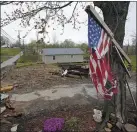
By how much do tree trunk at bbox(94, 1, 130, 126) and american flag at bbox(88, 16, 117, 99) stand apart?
2.47 m

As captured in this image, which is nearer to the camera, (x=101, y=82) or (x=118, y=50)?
(x=101, y=82)

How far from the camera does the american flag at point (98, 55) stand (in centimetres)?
388

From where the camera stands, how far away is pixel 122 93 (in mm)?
6867

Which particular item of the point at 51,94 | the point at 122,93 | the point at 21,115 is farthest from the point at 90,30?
the point at 51,94

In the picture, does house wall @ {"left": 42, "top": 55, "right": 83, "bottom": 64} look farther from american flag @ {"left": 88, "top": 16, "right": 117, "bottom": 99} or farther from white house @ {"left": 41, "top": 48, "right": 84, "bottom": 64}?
american flag @ {"left": 88, "top": 16, "right": 117, "bottom": 99}

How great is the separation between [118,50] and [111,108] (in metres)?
3.08

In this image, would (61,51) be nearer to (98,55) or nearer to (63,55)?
(63,55)

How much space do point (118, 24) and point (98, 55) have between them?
127 inches

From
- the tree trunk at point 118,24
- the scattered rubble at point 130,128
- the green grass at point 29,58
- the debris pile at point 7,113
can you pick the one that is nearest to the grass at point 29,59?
the green grass at point 29,58

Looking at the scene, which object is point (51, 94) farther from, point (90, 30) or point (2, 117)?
point (90, 30)

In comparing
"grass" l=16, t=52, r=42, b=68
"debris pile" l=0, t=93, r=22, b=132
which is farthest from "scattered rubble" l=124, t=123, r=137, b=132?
"grass" l=16, t=52, r=42, b=68

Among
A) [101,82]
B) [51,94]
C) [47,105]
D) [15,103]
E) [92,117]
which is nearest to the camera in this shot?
[101,82]

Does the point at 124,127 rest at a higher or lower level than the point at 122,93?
lower

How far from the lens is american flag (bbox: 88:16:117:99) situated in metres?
3.88
